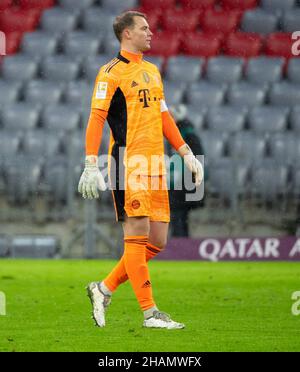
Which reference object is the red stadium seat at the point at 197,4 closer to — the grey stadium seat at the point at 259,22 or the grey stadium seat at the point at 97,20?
the grey stadium seat at the point at 259,22

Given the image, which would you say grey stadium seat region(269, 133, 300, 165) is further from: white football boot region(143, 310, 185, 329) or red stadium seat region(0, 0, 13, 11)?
white football boot region(143, 310, 185, 329)

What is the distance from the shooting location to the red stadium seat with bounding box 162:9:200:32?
62.0 ft

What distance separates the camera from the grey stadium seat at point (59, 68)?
18.2 metres

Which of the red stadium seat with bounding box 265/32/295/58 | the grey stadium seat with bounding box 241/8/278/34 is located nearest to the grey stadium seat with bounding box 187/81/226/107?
the red stadium seat with bounding box 265/32/295/58

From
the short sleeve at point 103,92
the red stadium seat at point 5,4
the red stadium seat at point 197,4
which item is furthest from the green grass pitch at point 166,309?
the red stadium seat at point 5,4

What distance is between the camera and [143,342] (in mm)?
6957

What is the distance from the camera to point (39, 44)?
18.9 metres

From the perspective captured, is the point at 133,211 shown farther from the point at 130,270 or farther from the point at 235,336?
the point at 235,336

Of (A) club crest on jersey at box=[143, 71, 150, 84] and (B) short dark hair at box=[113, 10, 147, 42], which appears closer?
(A) club crest on jersey at box=[143, 71, 150, 84]

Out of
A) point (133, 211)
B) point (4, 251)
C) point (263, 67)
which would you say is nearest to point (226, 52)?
point (263, 67)

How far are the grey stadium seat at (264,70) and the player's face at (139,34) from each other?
33.7ft

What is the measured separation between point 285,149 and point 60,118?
12.0 ft

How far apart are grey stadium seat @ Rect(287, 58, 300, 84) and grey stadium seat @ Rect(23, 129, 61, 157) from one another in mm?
4128

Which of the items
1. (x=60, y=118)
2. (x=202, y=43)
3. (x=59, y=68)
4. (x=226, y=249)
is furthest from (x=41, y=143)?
(x=202, y=43)
